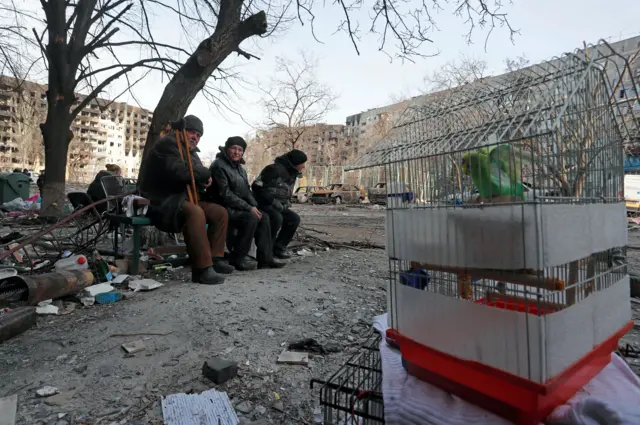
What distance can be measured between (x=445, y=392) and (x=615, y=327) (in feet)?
2.41

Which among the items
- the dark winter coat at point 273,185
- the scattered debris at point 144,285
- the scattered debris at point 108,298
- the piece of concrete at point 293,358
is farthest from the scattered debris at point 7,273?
the dark winter coat at point 273,185

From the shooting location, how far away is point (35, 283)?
10.4 ft

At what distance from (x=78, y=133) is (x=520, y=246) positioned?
321 feet

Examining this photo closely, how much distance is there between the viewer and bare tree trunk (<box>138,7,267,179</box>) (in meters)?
5.75

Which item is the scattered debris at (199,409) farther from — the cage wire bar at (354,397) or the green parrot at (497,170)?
the green parrot at (497,170)

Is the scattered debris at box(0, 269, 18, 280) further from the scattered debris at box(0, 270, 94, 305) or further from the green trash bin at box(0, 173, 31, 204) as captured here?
the green trash bin at box(0, 173, 31, 204)

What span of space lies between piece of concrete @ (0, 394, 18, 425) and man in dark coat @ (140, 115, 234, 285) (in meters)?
2.00

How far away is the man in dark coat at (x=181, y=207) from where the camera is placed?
3859 mm

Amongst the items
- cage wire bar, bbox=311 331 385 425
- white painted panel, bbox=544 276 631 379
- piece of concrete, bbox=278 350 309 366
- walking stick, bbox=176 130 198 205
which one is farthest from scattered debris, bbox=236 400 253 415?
walking stick, bbox=176 130 198 205

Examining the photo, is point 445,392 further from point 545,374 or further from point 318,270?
point 318,270

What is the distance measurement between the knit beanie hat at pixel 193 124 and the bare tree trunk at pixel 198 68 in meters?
1.63

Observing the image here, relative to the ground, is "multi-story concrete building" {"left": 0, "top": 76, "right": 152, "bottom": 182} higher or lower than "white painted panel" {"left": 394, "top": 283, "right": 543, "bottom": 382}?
higher

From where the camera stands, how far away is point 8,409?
70.6 inches

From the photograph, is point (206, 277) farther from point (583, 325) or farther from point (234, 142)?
A: point (583, 325)
